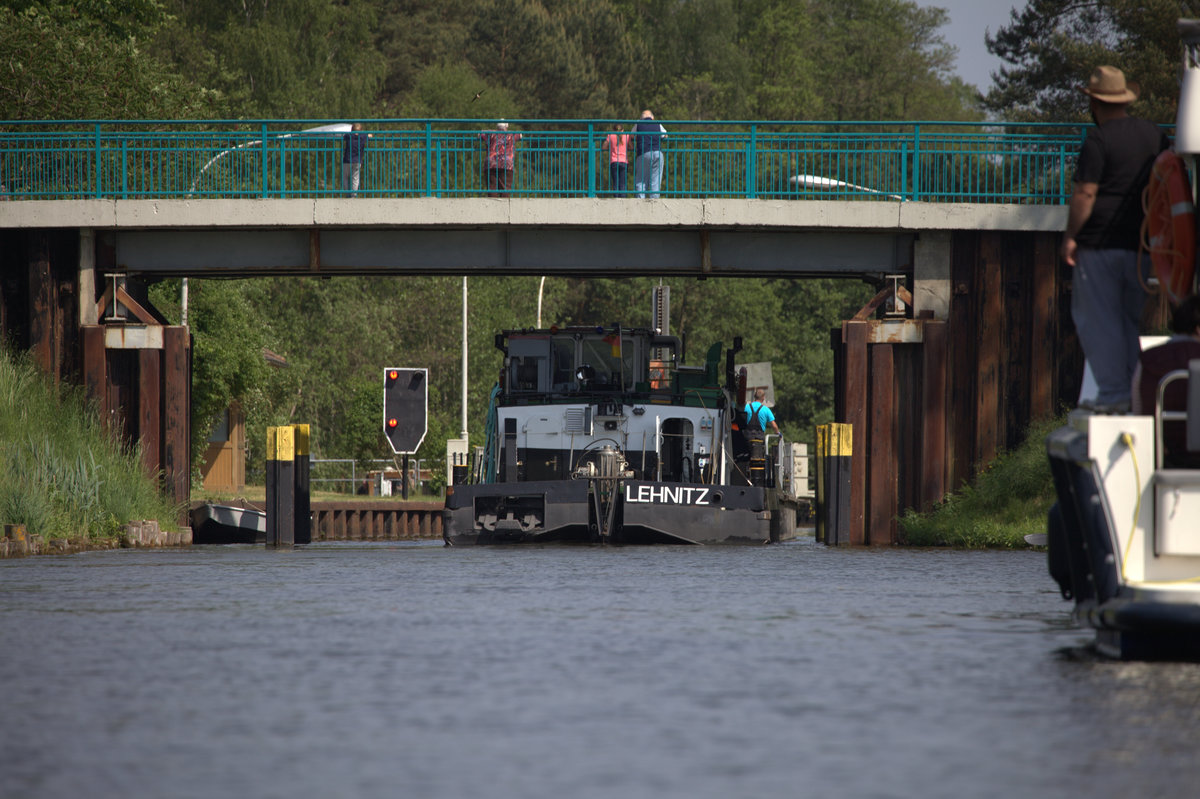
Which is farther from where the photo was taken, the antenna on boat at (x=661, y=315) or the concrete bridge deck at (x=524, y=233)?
the antenna on boat at (x=661, y=315)

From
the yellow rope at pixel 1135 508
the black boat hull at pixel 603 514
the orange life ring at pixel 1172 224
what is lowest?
the black boat hull at pixel 603 514

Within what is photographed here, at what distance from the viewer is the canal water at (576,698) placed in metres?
5.05

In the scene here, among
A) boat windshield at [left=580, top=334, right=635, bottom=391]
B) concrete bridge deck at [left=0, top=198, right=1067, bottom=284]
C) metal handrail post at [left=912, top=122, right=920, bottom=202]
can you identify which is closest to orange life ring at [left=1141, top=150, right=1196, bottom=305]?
concrete bridge deck at [left=0, top=198, right=1067, bottom=284]

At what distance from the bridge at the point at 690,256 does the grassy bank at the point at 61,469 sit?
1.01 m

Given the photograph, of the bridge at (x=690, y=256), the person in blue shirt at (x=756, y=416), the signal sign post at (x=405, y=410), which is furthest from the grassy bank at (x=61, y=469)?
the signal sign post at (x=405, y=410)

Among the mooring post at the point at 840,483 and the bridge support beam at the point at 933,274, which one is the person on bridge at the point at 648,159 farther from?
the mooring post at the point at 840,483

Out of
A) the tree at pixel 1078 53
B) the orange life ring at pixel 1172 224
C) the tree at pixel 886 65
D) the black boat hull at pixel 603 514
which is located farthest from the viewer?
the tree at pixel 886 65

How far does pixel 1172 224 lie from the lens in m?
8.31

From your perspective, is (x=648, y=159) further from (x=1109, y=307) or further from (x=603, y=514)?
(x=1109, y=307)

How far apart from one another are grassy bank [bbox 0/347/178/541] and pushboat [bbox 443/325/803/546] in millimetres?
4483

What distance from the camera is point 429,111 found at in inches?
2849

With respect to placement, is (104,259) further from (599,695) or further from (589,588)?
(599,695)

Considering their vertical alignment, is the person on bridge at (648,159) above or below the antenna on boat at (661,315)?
above

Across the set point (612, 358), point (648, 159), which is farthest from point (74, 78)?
point (612, 358)
